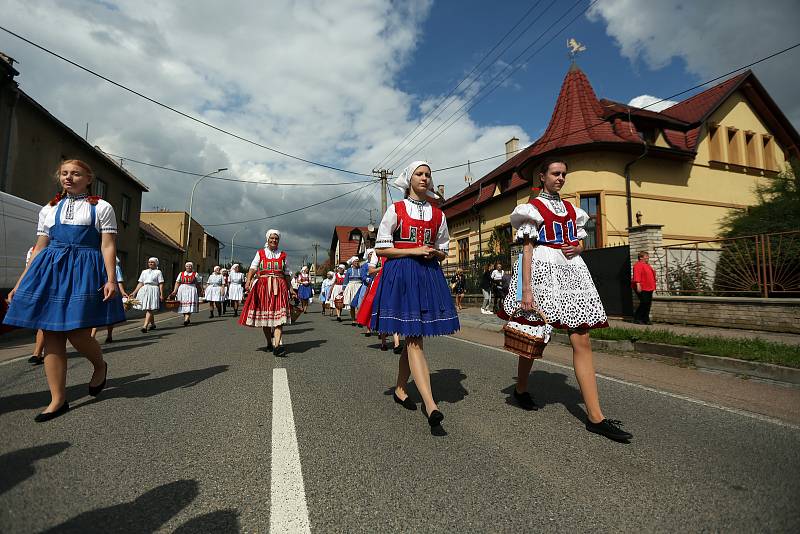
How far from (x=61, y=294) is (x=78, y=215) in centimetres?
68

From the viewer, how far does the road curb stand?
4680mm

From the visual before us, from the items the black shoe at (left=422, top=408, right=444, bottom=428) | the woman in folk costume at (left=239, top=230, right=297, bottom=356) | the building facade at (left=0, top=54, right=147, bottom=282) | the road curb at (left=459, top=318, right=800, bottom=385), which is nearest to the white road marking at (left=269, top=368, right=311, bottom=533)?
the black shoe at (left=422, top=408, right=444, bottom=428)

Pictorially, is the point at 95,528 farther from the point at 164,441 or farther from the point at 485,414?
the point at 485,414

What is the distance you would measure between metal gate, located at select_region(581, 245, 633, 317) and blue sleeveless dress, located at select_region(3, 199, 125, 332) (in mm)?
12414

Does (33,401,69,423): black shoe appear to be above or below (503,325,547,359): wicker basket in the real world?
below

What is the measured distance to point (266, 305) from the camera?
6777mm

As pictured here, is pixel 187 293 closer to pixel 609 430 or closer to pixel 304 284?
pixel 304 284

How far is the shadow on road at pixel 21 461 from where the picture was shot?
2.12m

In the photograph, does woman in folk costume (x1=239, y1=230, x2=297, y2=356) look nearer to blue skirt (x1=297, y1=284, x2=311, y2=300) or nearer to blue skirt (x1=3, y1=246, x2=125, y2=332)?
blue skirt (x1=3, y1=246, x2=125, y2=332)

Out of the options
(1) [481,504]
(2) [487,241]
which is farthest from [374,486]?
(2) [487,241]

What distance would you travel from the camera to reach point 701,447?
2.67 m

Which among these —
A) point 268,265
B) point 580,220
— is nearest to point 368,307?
point 580,220

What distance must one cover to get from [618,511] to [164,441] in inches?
104

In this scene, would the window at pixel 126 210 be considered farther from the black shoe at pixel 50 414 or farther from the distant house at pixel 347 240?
the distant house at pixel 347 240
